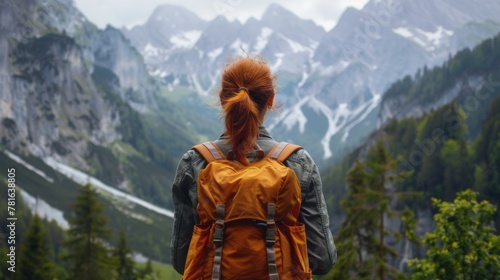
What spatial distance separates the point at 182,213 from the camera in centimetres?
524

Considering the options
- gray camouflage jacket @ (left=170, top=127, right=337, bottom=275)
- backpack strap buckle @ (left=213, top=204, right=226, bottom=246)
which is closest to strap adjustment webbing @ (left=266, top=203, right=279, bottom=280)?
backpack strap buckle @ (left=213, top=204, right=226, bottom=246)

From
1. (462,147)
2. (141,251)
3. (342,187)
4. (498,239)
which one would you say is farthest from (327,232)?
(141,251)

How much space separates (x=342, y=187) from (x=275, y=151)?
6130 inches

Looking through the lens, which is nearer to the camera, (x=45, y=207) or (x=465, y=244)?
(x=465, y=244)

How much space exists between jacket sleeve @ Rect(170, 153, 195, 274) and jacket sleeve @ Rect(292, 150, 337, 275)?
3.49 feet

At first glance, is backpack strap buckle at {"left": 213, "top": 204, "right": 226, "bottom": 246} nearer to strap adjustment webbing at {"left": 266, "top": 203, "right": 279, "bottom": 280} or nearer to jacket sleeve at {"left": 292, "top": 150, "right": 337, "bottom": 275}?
strap adjustment webbing at {"left": 266, "top": 203, "right": 279, "bottom": 280}

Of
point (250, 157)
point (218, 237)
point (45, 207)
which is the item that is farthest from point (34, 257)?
point (45, 207)

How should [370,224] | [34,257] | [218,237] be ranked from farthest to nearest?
[34,257] → [370,224] → [218,237]

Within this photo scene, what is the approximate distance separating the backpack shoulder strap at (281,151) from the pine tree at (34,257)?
37314 millimetres

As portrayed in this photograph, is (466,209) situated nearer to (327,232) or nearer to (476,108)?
(327,232)

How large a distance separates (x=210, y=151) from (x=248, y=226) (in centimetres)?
83

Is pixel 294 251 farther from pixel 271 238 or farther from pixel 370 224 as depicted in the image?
pixel 370 224

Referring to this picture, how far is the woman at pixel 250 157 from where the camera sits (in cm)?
497

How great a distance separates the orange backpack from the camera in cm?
459
